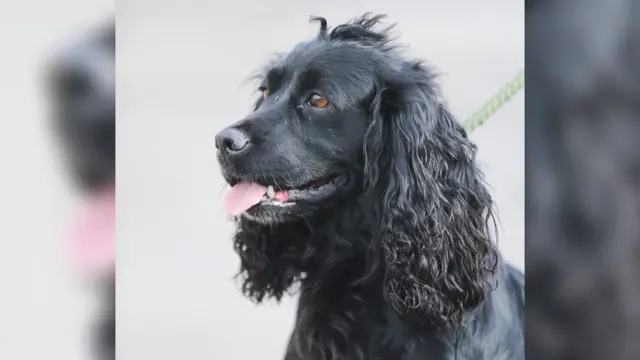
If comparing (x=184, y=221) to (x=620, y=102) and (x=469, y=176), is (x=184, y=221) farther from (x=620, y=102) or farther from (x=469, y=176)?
(x=620, y=102)

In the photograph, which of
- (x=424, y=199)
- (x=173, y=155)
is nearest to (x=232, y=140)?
(x=173, y=155)

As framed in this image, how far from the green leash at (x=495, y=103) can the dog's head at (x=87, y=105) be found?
86 centimetres

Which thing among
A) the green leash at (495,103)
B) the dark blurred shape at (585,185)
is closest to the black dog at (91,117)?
the green leash at (495,103)

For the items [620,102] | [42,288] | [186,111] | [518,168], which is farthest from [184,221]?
[620,102]

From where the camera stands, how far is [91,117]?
1.57 meters

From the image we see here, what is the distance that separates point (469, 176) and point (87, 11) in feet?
3.29

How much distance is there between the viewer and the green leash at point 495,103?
1490mm

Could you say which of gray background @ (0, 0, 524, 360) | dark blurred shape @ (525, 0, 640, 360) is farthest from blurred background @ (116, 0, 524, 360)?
dark blurred shape @ (525, 0, 640, 360)

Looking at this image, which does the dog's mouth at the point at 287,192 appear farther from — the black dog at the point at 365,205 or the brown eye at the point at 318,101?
the brown eye at the point at 318,101

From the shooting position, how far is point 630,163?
1.65m

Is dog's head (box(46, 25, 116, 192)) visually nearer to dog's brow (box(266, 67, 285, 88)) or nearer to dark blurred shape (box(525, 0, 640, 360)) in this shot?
dog's brow (box(266, 67, 285, 88))

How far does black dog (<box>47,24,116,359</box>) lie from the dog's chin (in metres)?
0.44

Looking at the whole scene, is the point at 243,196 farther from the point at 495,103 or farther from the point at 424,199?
the point at 495,103

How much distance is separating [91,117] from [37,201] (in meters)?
0.25
